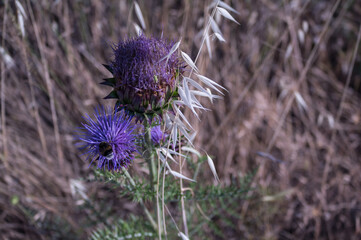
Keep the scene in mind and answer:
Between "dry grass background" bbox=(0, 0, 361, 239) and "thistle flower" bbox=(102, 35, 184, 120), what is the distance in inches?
51.7

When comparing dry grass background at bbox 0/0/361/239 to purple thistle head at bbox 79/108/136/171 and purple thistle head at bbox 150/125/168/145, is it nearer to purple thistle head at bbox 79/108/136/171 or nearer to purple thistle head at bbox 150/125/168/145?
purple thistle head at bbox 150/125/168/145

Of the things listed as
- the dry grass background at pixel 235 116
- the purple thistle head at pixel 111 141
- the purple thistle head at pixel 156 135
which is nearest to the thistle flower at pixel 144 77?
the purple thistle head at pixel 111 141

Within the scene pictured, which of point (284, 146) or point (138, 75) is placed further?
point (284, 146)

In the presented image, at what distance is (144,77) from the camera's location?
4.67 feet

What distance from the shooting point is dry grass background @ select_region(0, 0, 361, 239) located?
2.96 meters

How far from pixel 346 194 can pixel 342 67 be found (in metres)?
1.55

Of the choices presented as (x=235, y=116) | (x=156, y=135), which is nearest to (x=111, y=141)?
(x=156, y=135)

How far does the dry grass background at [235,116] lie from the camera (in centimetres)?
296

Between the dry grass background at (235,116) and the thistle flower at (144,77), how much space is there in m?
1.31

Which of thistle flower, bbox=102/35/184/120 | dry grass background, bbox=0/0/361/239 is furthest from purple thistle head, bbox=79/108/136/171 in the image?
dry grass background, bbox=0/0/361/239

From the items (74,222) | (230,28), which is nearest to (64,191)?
(74,222)

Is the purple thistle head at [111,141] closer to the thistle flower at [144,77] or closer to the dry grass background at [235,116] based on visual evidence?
the thistle flower at [144,77]

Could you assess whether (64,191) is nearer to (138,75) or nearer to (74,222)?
(74,222)

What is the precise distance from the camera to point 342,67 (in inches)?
149
